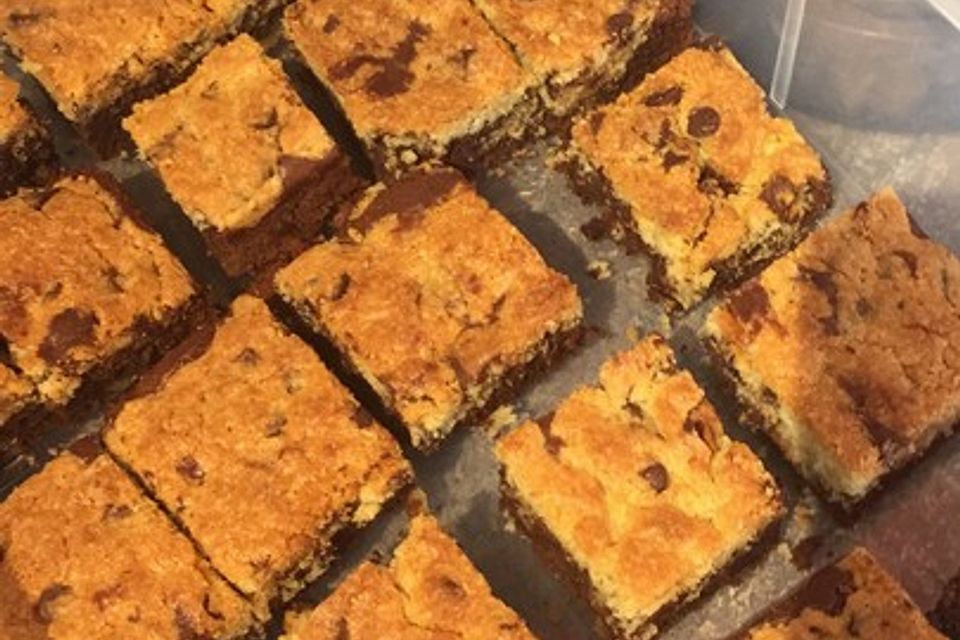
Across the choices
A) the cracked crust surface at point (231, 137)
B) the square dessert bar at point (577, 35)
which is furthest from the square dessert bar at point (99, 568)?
the square dessert bar at point (577, 35)

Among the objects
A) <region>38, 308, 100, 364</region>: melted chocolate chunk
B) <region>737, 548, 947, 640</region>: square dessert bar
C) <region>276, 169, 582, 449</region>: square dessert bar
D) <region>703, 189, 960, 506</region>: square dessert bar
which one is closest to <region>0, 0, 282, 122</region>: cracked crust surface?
<region>38, 308, 100, 364</region>: melted chocolate chunk

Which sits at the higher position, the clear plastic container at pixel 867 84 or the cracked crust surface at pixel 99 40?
the cracked crust surface at pixel 99 40

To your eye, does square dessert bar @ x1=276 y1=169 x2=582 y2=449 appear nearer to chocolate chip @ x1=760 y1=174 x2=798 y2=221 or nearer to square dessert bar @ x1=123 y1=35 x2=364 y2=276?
square dessert bar @ x1=123 y1=35 x2=364 y2=276

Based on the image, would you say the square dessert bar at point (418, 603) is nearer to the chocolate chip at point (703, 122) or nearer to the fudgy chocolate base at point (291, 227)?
the fudgy chocolate base at point (291, 227)

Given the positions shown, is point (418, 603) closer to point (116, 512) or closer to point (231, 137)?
point (116, 512)

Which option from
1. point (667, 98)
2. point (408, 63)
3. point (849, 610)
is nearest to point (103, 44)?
point (408, 63)

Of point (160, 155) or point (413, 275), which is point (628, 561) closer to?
point (413, 275)
